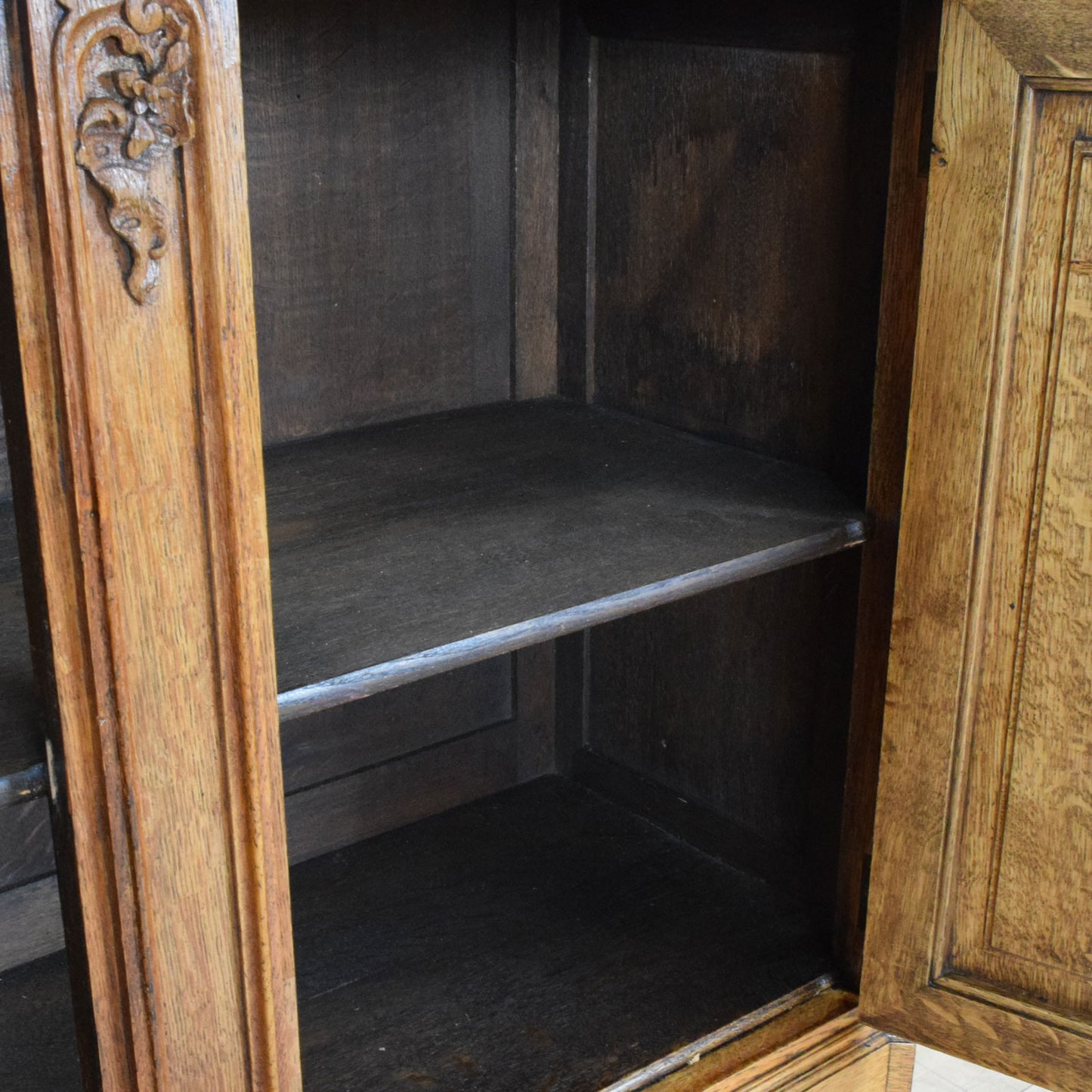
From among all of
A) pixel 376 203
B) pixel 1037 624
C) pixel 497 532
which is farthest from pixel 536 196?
pixel 1037 624

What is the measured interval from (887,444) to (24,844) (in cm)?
95

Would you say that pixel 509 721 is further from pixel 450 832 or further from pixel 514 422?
pixel 514 422

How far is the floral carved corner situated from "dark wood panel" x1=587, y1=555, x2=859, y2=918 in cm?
88

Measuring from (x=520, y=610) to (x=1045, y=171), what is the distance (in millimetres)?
542

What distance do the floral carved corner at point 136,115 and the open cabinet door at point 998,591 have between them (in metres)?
0.67

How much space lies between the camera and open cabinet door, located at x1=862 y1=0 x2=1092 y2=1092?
1125 mm

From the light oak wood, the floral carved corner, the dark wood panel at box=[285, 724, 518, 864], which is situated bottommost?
the light oak wood

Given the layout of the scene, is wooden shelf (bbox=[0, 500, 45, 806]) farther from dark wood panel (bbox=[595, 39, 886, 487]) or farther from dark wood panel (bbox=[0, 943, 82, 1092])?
dark wood panel (bbox=[595, 39, 886, 487])

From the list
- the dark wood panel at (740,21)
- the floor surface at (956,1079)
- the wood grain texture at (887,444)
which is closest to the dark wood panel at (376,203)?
the dark wood panel at (740,21)

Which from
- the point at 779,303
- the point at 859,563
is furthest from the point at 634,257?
the point at 859,563

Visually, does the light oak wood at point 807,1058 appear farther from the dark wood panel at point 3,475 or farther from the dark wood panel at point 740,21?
the dark wood panel at point 740,21

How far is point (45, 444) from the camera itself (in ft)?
2.47

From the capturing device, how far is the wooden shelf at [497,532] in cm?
105

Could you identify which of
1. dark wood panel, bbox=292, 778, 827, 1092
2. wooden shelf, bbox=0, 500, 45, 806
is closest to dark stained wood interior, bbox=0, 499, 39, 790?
wooden shelf, bbox=0, 500, 45, 806
